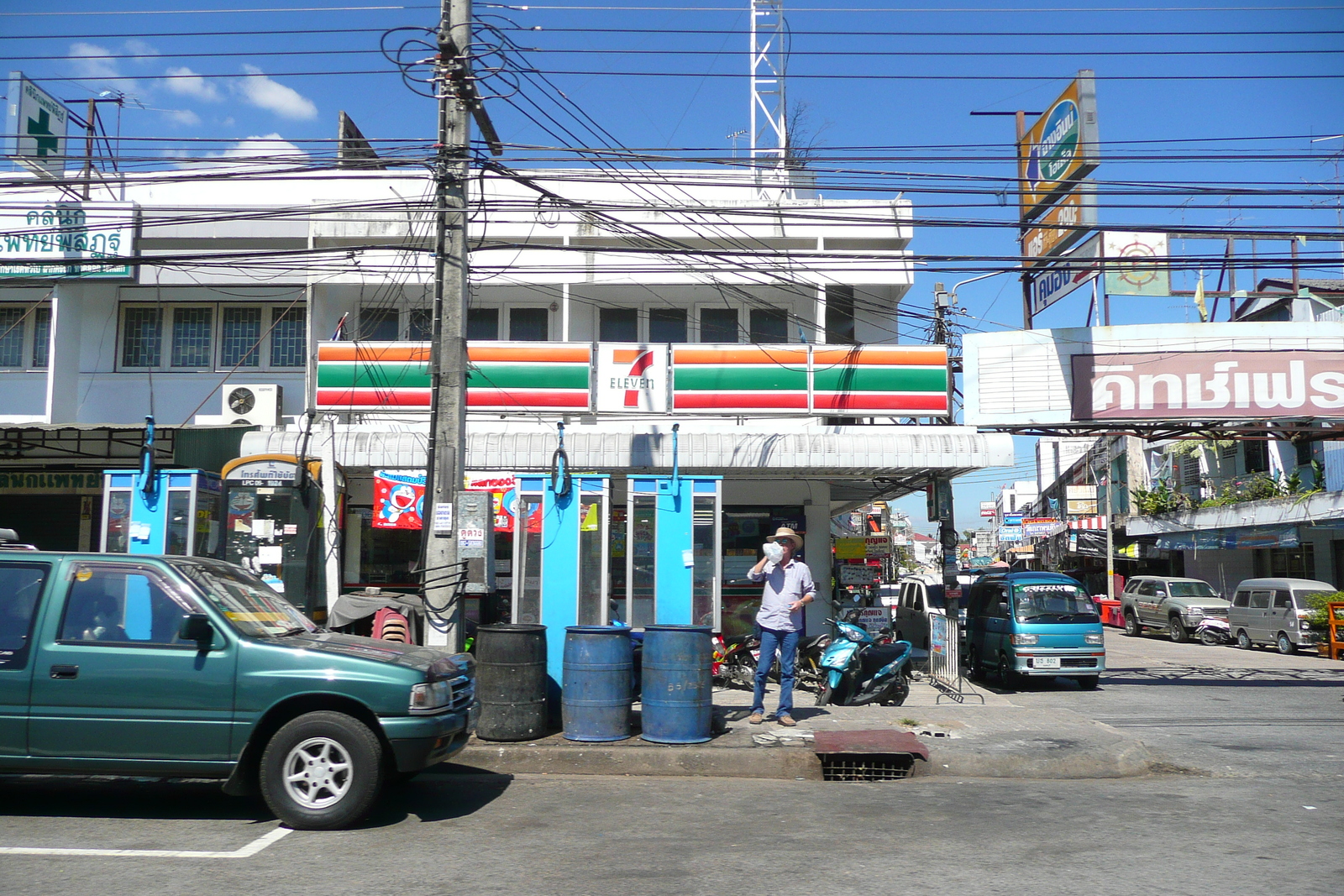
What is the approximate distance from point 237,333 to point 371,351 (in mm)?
4751

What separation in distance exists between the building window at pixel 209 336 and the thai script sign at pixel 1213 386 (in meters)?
13.8

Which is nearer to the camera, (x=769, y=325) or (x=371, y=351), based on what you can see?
(x=371, y=351)

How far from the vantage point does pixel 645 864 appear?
5582 millimetres

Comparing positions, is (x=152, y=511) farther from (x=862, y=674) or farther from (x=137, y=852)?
(x=862, y=674)

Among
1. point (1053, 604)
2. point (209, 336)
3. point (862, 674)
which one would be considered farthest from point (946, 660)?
point (209, 336)

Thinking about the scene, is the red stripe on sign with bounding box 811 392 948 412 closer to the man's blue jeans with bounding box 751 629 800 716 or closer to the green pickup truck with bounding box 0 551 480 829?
the man's blue jeans with bounding box 751 629 800 716

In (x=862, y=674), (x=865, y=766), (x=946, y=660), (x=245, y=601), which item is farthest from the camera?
(x=946, y=660)

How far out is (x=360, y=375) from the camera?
14.9 meters

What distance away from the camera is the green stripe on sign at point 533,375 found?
1498 centimetres

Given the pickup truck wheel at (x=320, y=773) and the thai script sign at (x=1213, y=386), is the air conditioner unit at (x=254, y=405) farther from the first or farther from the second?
the thai script sign at (x=1213, y=386)

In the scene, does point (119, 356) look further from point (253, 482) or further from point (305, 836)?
point (305, 836)

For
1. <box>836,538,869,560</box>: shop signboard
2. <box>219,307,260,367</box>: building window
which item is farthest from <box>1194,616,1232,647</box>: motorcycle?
<box>219,307,260,367</box>: building window

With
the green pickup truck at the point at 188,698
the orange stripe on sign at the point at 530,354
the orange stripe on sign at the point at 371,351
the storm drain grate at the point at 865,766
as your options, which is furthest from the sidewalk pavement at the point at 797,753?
the orange stripe on sign at the point at 371,351

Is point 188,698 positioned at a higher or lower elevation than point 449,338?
lower
